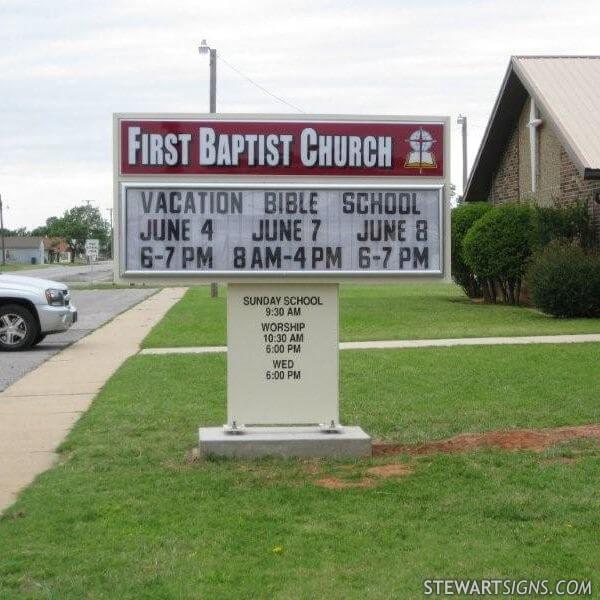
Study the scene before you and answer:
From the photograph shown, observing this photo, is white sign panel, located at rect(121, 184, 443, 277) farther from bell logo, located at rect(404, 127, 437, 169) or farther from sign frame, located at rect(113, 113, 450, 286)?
bell logo, located at rect(404, 127, 437, 169)

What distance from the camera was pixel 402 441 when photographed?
9.84 m

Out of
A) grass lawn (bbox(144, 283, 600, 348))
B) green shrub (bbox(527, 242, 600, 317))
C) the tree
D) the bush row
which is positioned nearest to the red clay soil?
grass lawn (bbox(144, 283, 600, 348))

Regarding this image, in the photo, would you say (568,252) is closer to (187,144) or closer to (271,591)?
(187,144)

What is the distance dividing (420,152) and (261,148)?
4.30 feet

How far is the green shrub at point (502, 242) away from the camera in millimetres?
29469

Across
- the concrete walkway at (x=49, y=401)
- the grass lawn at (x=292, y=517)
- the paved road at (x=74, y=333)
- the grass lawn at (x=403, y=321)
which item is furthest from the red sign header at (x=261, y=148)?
the grass lawn at (x=403, y=321)

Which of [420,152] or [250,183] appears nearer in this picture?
[250,183]

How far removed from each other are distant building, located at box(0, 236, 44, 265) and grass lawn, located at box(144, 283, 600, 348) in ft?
445

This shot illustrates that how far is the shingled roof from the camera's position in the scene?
2617cm

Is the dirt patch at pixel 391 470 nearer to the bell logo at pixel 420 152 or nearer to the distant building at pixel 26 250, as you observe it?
the bell logo at pixel 420 152

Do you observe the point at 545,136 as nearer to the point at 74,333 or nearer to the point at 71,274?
the point at 74,333

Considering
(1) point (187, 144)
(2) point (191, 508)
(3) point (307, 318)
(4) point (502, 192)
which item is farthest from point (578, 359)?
(4) point (502, 192)

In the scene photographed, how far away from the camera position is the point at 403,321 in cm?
2520

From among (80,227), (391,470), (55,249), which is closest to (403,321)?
(391,470)
